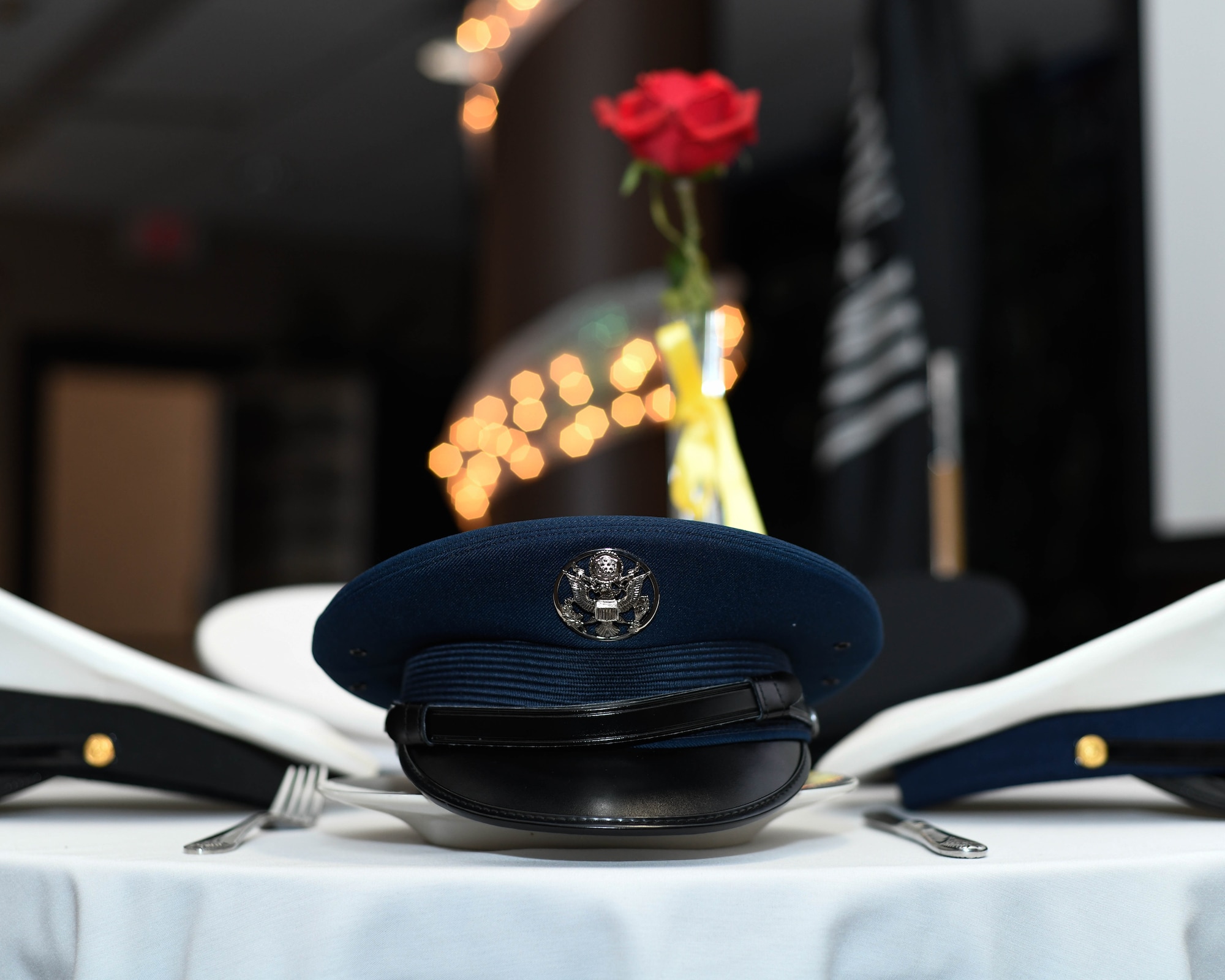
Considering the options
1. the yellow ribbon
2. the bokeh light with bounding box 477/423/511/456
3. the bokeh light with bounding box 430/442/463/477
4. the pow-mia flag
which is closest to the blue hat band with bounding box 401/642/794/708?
the yellow ribbon

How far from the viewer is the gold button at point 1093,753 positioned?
78cm

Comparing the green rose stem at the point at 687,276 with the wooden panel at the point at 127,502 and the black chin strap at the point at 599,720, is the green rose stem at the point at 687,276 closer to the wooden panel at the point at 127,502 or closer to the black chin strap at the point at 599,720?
the black chin strap at the point at 599,720

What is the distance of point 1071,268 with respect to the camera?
3758 millimetres

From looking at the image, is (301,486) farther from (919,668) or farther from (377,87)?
(919,668)

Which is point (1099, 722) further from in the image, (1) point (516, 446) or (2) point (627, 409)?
(1) point (516, 446)

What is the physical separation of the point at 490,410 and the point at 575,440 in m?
0.27

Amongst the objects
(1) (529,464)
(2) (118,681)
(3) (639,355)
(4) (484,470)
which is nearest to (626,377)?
(3) (639,355)

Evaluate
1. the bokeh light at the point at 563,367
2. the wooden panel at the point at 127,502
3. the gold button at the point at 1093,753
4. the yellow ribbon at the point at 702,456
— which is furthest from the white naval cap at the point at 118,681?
the wooden panel at the point at 127,502

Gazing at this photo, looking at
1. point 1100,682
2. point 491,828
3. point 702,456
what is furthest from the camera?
point 702,456

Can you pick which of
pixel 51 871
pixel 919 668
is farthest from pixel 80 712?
pixel 919 668

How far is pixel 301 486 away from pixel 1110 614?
5.32m

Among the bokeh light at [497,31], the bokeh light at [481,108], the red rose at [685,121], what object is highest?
the bokeh light at [497,31]

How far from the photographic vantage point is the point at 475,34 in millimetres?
3061

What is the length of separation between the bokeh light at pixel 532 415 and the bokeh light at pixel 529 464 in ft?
0.15
